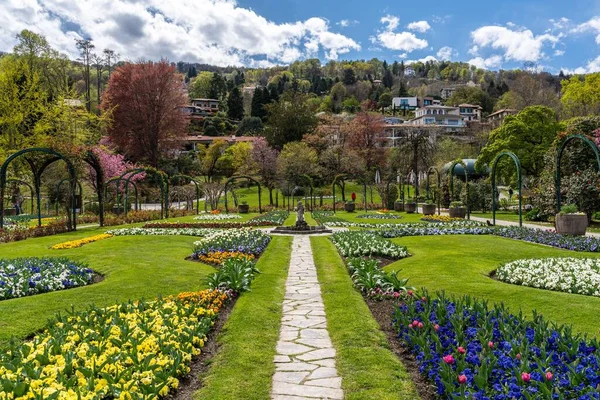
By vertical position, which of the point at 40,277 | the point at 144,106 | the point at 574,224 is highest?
the point at 144,106

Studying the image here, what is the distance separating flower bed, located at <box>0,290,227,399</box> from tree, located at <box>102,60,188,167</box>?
4315cm

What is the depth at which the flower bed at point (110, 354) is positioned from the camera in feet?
11.8

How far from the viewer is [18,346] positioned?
15.0 ft

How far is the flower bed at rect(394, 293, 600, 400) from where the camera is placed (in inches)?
130

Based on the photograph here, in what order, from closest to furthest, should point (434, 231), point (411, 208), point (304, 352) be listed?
point (304, 352)
point (434, 231)
point (411, 208)

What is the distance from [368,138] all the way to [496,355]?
5356 cm

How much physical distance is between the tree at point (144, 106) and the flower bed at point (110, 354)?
142 feet

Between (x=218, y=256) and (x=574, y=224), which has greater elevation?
(x=574, y=224)

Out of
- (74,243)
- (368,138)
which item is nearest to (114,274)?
(74,243)

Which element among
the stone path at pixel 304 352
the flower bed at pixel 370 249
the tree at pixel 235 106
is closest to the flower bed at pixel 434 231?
the flower bed at pixel 370 249

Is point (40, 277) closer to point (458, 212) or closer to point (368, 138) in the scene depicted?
point (458, 212)

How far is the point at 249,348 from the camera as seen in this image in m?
4.99

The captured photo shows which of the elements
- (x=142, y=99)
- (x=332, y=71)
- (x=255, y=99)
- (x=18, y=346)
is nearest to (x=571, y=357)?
(x=18, y=346)

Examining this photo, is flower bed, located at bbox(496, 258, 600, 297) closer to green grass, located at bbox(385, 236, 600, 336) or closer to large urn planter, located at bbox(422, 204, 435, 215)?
green grass, located at bbox(385, 236, 600, 336)
